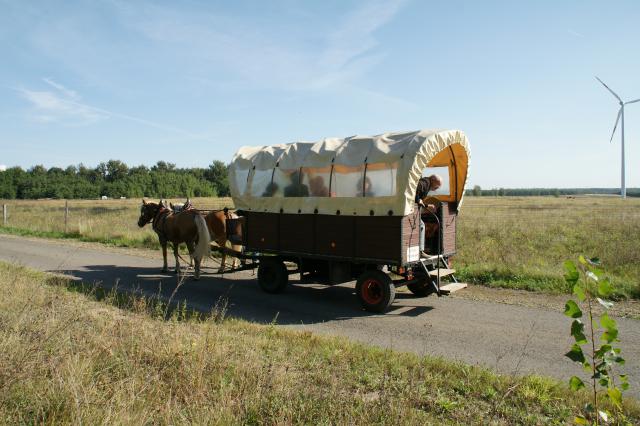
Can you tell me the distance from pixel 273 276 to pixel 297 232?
1.34 metres

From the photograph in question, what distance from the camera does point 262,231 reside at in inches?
382

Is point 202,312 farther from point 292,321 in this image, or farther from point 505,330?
point 505,330

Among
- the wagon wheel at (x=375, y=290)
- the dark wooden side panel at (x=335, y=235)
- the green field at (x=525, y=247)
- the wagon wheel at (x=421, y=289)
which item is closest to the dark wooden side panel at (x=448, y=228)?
the wagon wheel at (x=421, y=289)

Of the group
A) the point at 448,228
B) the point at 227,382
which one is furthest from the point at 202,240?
the point at 227,382

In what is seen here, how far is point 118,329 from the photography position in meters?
5.46

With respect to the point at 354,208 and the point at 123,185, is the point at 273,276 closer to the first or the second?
the point at 354,208

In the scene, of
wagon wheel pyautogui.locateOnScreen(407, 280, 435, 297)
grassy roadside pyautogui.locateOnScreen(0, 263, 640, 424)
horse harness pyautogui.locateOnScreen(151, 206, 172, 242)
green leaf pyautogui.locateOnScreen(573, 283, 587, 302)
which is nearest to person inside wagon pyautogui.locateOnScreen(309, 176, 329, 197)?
wagon wheel pyautogui.locateOnScreen(407, 280, 435, 297)

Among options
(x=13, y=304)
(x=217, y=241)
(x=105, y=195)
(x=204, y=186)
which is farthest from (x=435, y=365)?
(x=105, y=195)

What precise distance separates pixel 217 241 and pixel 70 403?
8.22m

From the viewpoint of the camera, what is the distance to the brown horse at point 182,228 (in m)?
10.5

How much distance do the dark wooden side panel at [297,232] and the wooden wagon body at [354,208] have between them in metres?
0.02

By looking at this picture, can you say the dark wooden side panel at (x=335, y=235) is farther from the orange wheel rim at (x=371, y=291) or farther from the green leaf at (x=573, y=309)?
the green leaf at (x=573, y=309)

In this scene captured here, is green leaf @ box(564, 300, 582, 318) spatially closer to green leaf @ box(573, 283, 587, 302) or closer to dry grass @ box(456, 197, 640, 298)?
green leaf @ box(573, 283, 587, 302)

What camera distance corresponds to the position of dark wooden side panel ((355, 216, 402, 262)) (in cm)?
768
